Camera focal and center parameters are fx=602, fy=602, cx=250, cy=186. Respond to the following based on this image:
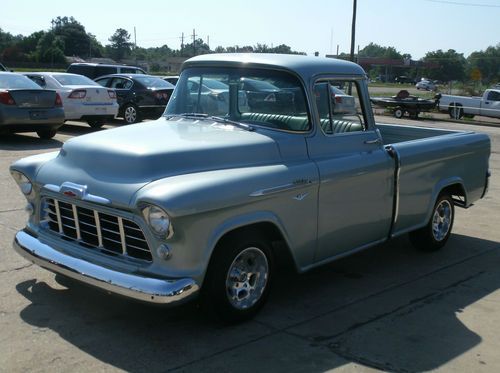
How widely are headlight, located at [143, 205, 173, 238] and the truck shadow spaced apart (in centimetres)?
79

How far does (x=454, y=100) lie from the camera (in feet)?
93.0

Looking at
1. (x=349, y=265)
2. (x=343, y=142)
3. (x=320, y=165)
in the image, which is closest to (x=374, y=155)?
(x=343, y=142)

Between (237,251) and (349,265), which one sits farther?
(349,265)

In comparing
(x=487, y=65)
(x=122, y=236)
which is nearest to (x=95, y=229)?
(x=122, y=236)

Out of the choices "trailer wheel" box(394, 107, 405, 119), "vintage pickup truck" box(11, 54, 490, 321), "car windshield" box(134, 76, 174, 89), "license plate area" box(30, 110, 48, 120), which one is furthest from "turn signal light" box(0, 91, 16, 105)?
"trailer wheel" box(394, 107, 405, 119)

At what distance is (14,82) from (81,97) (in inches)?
89.1

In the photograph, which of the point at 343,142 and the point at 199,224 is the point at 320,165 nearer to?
the point at 343,142

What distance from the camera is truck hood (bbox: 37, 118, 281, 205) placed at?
4062 millimetres

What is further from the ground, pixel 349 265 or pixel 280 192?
pixel 280 192

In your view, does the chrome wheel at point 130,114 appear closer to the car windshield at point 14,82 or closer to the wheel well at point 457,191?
the car windshield at point 14,82

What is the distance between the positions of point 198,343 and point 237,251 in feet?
2.18

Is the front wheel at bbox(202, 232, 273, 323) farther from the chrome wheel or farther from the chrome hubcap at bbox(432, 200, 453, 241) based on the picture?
the chrome wheel

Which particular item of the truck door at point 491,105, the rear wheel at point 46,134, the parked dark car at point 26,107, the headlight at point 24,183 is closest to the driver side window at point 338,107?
the headlight at point 24,183

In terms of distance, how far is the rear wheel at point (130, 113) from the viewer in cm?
1673
